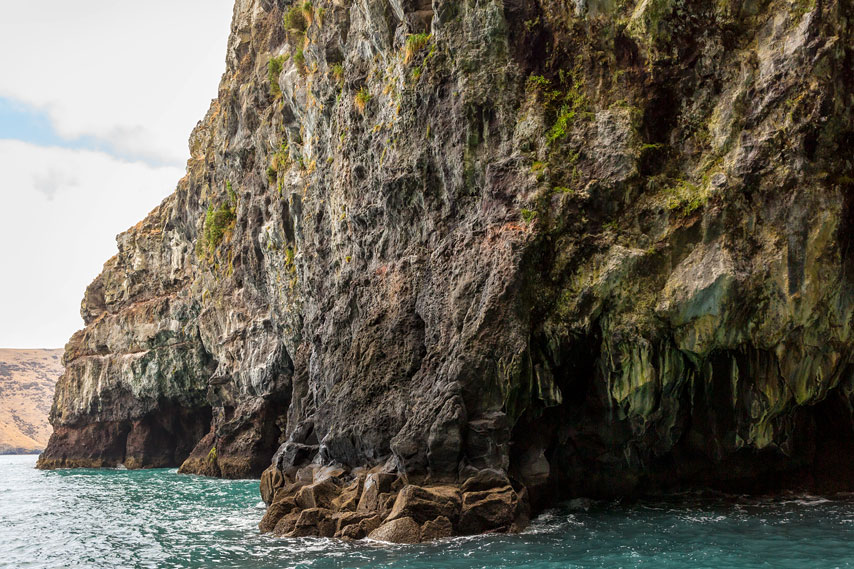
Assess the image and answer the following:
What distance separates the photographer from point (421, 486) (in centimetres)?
1825

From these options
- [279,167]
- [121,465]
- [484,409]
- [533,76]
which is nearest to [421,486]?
[484,409]

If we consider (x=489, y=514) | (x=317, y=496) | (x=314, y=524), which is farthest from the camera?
(x=317, y=496)

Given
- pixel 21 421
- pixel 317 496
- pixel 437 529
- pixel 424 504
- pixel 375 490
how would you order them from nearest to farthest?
pixel 437 529, pixel 424 504, pixel 375 490, pixel 317 496, pixel 21 421

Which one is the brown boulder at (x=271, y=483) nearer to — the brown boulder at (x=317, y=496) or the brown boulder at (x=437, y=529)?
the brown boulder at (x=317, y=496)

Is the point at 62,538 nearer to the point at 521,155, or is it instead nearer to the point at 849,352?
the point at 521,155

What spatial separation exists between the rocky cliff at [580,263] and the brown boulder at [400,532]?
3.8 inches

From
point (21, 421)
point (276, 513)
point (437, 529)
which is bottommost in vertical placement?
point (21, 421)

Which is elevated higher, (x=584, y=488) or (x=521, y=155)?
(x=521, y=155)

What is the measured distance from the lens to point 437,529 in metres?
16.4

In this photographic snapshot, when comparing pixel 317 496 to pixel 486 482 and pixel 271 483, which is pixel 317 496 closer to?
pixel 271 483

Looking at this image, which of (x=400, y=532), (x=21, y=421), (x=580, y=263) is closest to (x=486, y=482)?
(x=400, y=532)

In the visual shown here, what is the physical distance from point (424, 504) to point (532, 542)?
3.14m

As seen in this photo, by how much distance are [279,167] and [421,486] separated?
26.3 meters

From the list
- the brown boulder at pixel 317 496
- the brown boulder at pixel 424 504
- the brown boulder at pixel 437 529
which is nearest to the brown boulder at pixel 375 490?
the brown boulder at pixel 424 504
